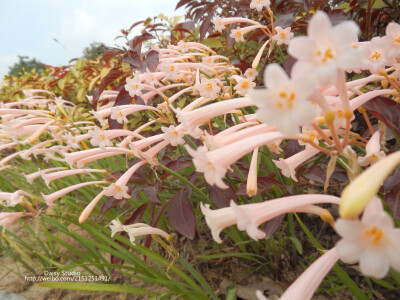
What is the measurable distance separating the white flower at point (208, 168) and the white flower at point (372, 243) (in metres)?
0.23

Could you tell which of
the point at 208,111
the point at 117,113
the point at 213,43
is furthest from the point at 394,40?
the point at 213,43

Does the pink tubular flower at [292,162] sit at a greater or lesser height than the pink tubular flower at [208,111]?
lesser

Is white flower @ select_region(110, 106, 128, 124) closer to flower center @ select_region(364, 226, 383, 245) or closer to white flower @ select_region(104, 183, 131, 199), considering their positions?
white flower @ select_region(104, 183, 131, 199)

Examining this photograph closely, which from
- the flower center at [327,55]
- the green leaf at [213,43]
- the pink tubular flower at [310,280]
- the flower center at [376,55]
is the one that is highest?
the green leaf at [213,43]

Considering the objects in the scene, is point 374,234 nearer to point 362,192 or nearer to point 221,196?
point 362,192

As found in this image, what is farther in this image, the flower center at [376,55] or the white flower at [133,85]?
the white flower at [133,85]

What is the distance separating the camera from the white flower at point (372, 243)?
1.32ft

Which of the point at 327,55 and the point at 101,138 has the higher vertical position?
the point at 327,55

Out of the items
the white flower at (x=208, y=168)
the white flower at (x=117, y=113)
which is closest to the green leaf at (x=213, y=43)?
the white flower at (x=117, y=113)

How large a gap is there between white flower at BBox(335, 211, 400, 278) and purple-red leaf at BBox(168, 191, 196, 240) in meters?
0.69

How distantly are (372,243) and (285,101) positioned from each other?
0.25m

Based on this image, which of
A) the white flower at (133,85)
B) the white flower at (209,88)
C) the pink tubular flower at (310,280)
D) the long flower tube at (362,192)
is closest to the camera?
the long flower tube at (362,192)

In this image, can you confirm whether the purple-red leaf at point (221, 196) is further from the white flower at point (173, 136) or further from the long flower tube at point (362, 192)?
the long flower tube at point (362, 192)

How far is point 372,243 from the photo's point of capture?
0.43 meters
